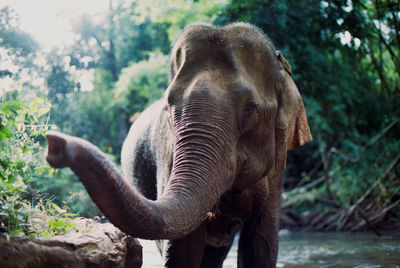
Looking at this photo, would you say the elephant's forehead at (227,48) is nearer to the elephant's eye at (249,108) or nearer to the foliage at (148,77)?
the elephant's eye at (249,108)

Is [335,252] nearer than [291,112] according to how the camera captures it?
No

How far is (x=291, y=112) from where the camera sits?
4285 mm

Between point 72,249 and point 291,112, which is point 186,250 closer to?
point 72,249

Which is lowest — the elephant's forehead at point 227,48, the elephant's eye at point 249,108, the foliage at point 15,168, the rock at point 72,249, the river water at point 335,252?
the river water at point 335,252

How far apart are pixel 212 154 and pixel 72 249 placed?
1.07m

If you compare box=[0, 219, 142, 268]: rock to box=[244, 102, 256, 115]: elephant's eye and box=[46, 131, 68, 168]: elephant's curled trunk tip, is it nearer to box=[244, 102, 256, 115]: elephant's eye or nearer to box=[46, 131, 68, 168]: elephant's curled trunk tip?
box=[46, 131, 68, 168]: elephant's curled trunk tip

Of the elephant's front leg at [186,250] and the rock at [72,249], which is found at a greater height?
the rock at [72,249]

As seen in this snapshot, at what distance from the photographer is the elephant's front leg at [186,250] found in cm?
394

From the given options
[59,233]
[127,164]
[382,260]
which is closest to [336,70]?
[382,260]

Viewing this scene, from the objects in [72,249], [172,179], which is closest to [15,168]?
[72,249]

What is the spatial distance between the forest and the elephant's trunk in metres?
0.83

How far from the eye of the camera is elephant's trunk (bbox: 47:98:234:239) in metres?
2.23

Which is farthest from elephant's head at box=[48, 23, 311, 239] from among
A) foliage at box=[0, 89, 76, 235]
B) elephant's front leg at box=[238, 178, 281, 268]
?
foliage at box=[0, 89, 76, 235]

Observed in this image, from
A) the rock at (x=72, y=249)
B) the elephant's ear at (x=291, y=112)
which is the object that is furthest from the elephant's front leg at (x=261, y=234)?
the rock at (x=72, y=249)
